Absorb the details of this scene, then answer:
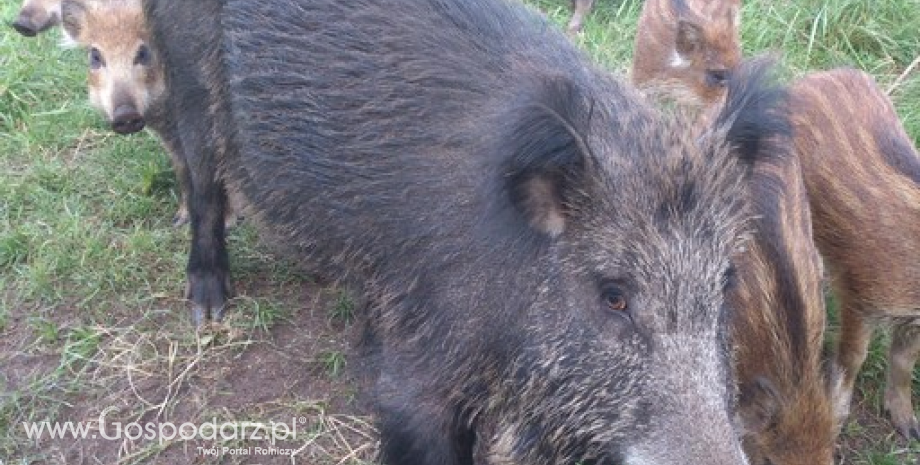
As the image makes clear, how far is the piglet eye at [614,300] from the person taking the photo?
7.10 feet

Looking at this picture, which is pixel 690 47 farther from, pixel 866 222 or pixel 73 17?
pixel 73 17

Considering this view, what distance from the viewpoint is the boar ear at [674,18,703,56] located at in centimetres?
411

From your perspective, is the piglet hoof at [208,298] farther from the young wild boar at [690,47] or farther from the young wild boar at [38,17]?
the young wild boar at [690,47]

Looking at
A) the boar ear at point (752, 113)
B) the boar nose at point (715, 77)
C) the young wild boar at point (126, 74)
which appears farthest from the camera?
the boar nose at point (715, 77)

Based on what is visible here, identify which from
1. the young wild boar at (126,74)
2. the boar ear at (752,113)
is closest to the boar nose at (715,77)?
the boar ear at (752,113)

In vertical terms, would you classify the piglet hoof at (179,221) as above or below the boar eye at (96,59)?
below

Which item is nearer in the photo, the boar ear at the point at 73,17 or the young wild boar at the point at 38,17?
the boar ear at the point at 73,17

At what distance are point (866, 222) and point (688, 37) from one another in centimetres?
126

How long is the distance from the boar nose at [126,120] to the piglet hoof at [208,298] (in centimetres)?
63

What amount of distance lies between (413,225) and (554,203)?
1.40 ft

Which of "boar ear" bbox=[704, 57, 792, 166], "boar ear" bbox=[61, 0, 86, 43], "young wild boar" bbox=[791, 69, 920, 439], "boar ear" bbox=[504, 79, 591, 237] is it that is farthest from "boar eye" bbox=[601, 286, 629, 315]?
"boar ear" bbox=[61, 0, 86, 43]

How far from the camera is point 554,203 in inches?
88.6

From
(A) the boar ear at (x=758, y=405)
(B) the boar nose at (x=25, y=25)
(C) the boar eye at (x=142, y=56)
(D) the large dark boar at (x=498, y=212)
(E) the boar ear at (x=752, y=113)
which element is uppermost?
(E) the boar ear at (x=752, y=113)

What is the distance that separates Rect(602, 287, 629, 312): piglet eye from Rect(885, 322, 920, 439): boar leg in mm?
1377
